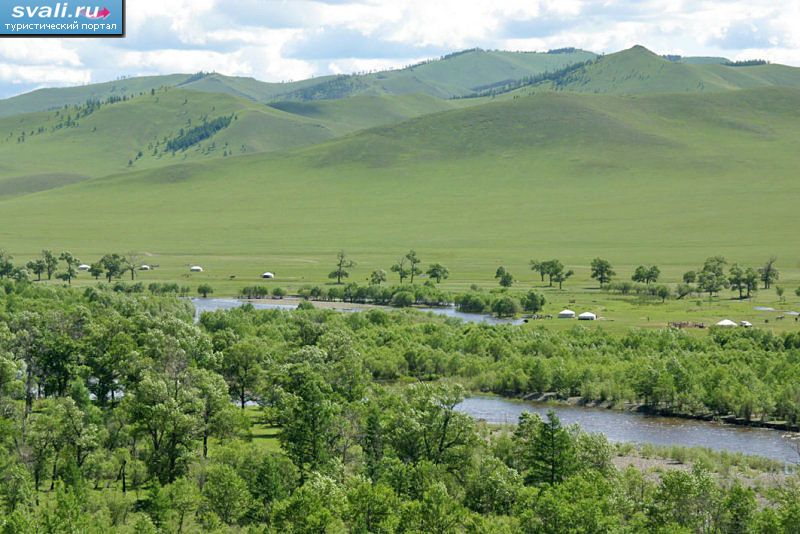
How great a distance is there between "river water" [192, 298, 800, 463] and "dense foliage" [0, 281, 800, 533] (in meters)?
3.17

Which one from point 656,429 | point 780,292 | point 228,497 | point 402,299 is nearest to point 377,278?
point 402,299

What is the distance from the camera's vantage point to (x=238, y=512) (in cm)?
5100

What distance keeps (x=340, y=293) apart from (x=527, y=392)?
226ft

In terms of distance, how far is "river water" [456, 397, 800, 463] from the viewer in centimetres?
7181

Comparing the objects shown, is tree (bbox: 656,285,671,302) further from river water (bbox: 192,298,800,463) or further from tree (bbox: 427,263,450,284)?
river water (bbox: 192,298,800,463)

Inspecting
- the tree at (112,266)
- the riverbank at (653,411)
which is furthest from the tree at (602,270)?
the tree at (112,266)

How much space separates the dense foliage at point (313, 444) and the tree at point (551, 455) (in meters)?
0.11

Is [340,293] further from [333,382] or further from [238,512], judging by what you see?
[238,512]

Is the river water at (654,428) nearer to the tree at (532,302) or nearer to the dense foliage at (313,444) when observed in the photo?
the dense foliage at (313,444)

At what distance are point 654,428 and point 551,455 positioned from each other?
2429cm

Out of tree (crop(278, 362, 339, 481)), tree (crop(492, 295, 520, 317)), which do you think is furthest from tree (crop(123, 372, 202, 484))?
tree (crop(492, 295, 520, 317))

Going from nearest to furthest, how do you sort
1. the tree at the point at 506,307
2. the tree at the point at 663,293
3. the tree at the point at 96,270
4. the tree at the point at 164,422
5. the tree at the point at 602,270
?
1. the tree at the point at 164,422
2. the tree at the point at 506,307
3. the tree at the point at 663,293
4. the tree at the point at 602,270
5. the tree at the point at 96,270

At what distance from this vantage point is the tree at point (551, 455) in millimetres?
55406

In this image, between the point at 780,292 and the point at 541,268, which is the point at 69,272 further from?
the point at 780,292
